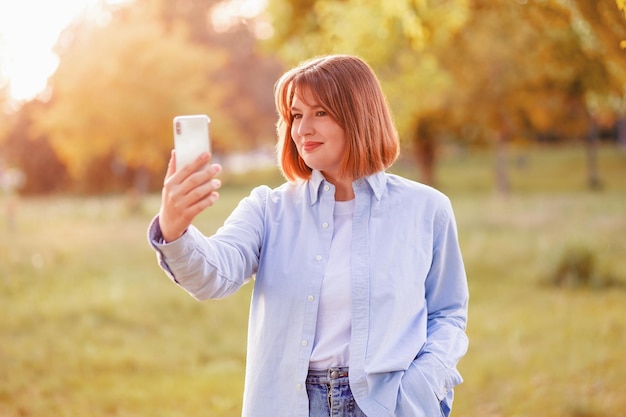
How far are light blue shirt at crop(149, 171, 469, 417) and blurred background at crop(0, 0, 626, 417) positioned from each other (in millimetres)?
1581

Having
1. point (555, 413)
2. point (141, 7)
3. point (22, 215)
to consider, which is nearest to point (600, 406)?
point (555, 413)

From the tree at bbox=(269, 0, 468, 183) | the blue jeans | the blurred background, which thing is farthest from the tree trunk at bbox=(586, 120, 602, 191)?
the blue jeans

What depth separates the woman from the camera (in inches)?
97.0

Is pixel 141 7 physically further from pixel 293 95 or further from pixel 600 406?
pixel 293 95

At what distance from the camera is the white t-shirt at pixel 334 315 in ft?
8.14

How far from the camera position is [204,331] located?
9891 millimetres

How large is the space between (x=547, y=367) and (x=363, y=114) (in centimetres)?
606

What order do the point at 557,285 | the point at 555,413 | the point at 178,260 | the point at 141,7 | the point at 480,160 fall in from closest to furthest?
the point at 178,260 < the point at 555,413 < the point at 557,285 < the point at 141,7 < the point at 480,160

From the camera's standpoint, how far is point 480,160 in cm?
4466

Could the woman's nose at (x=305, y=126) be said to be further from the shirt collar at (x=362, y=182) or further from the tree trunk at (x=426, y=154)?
the tree trunk at (x=426, y=154)

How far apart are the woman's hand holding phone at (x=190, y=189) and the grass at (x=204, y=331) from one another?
496 cm

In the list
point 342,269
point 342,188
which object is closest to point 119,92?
point 342,188

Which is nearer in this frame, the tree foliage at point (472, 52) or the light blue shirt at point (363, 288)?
the light blue shirt at point (363, 288)

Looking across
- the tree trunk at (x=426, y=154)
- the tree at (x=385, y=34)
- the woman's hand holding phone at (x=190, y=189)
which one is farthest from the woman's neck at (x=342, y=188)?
the tree trunk at (x=426, y=154)
